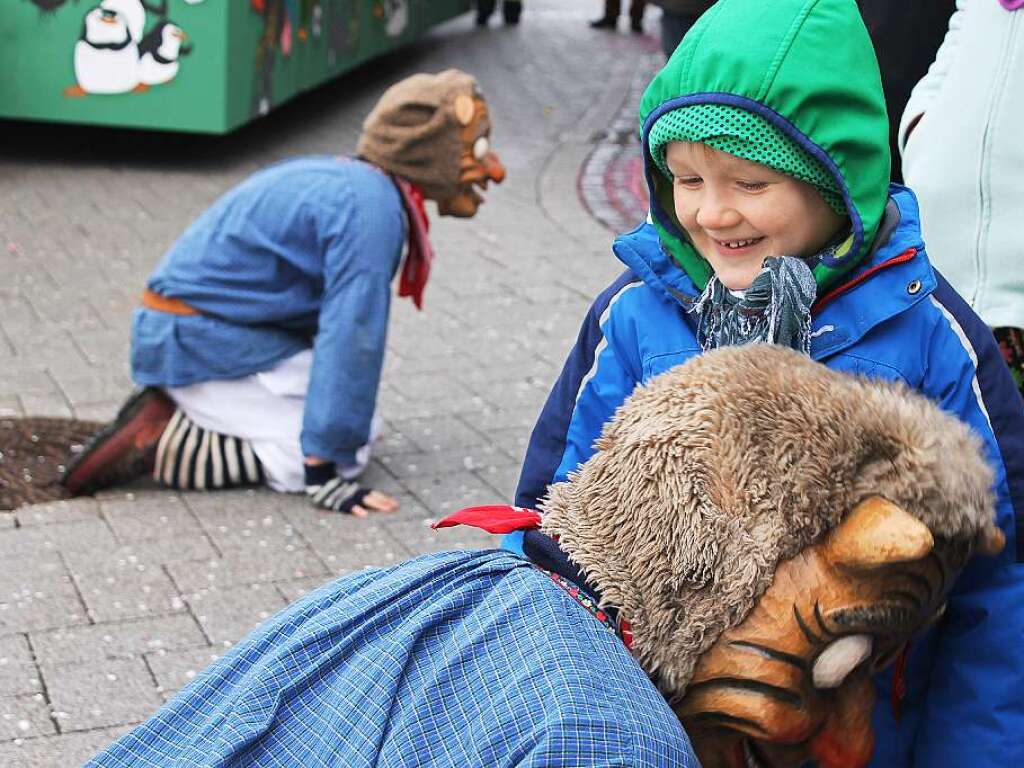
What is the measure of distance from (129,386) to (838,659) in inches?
175

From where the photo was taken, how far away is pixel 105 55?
29.9ft

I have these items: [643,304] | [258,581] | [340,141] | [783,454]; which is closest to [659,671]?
[783,454]

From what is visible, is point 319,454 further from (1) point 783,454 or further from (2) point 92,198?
(2) point 92,198

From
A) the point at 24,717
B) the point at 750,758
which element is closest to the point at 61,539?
the point at 24,717

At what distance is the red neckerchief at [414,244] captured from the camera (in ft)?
16.5

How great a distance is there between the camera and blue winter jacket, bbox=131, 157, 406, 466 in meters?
4.80

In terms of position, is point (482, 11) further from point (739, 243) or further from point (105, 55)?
point (739, 243)

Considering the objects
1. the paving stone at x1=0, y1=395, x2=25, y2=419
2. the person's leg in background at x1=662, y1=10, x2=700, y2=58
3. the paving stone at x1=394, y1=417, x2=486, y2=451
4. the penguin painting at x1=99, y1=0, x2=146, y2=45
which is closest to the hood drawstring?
the paving stone at x1=394, y1=417, x2=486, y2=451

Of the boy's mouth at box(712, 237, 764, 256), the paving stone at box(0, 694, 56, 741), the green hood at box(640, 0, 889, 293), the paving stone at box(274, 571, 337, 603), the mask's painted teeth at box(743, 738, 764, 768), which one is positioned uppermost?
the green hood at box(640, 0, 889, 293)

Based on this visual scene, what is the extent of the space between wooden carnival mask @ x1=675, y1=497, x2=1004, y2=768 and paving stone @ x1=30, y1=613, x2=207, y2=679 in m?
2.30

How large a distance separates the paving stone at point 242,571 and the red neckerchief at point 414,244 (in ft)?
3.58

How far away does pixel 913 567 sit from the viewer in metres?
1.84

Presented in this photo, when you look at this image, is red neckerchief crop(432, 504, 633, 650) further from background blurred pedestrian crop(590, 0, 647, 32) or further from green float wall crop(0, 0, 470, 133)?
background blurred pedestrian crop(590, 0, 647, 32)

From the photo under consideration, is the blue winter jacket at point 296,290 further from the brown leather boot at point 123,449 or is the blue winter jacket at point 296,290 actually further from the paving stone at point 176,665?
the paving stone at point 176,665
